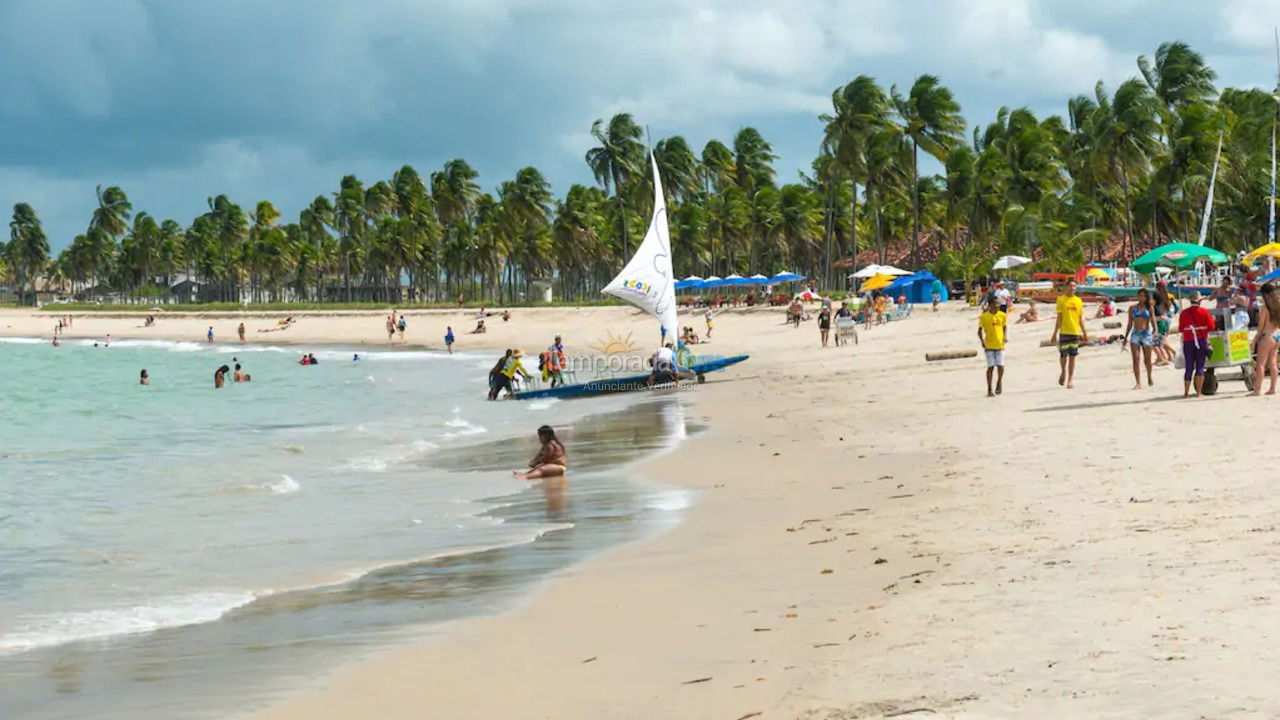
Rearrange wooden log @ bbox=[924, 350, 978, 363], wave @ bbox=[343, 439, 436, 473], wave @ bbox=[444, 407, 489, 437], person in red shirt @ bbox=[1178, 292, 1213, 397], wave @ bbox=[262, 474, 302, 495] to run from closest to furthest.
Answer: wave @ bbox=[262, 474, 302, 495] → person in red shirt @ bbox=[1178, 292, 1213, 397] → wave @ bbox=[343, 439, 436, 473] → wave @ bbox=[444, 407, 489, 437] → wooden log @ bbox=[924, 350, 978, 363]

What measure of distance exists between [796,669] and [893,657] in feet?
1.57

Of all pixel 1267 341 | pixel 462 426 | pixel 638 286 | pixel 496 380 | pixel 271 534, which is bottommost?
pixel 271 534

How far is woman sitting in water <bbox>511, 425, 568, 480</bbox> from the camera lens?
15211mm

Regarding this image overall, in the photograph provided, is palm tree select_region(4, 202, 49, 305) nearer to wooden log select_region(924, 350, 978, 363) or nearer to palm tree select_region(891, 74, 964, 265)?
palm tree select_region(891, 74, 964, 265)

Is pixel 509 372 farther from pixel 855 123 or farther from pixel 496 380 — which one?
pixel 855 123

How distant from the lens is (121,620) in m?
8.64

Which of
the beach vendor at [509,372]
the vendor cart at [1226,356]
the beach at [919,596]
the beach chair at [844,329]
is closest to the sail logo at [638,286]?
the beach vendor at [509,372]

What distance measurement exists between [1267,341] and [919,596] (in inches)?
415

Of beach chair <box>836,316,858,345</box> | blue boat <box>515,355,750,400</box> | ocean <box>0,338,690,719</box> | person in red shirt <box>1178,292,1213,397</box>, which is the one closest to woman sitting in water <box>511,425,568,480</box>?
ocean <box>0,338,690,719</box>

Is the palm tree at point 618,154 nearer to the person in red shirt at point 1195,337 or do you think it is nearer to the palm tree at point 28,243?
the person in red shirt at point 1195,337

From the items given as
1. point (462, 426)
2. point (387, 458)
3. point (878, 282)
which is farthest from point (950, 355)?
point (878, 282)

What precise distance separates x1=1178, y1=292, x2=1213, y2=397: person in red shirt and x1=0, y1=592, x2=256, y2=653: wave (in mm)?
12042

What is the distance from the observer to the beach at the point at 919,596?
5.39 meters

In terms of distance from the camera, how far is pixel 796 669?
5.98 m
